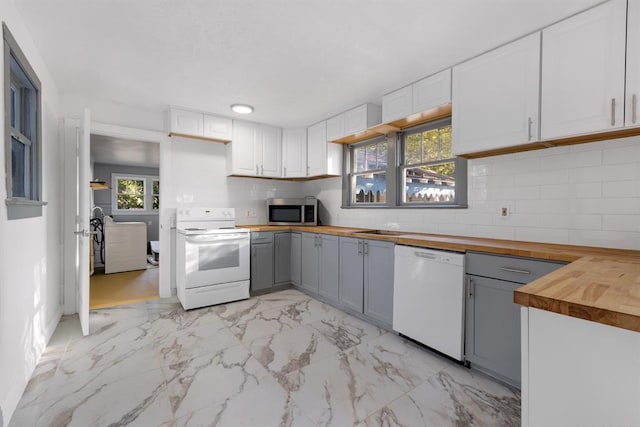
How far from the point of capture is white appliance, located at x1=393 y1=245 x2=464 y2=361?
6.90 feet

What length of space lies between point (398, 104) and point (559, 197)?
1552mm

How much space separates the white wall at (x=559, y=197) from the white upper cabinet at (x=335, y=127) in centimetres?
151

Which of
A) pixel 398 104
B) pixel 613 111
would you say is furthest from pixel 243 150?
pixel 613 111

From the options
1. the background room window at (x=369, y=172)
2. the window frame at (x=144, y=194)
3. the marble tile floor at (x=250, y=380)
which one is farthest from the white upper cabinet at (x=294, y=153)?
the window frame at (x=144, y=194)

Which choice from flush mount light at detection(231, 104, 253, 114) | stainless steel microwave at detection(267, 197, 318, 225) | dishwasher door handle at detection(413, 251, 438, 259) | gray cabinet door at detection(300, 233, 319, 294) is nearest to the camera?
dishwasher door handle at detection(413, 251, 438, 259)

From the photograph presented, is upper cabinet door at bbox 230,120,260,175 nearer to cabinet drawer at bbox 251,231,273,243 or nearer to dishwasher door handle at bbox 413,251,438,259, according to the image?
cabinet drawer at bbox 251,231,273,243

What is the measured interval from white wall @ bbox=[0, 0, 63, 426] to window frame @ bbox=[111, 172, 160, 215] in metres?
4.78

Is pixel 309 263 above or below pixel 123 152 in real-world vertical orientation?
below

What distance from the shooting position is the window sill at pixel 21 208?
159 cm

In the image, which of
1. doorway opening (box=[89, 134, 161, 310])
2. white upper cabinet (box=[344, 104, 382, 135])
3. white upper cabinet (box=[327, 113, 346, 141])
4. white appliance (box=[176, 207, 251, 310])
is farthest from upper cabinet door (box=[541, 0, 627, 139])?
doorway opening (box=[89, 134, 161, 310])

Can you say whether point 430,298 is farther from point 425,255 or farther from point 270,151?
point 270,151

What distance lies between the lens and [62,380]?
192cm

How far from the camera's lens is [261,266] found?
3.78 metres

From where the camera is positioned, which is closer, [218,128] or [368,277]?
[368,277]
